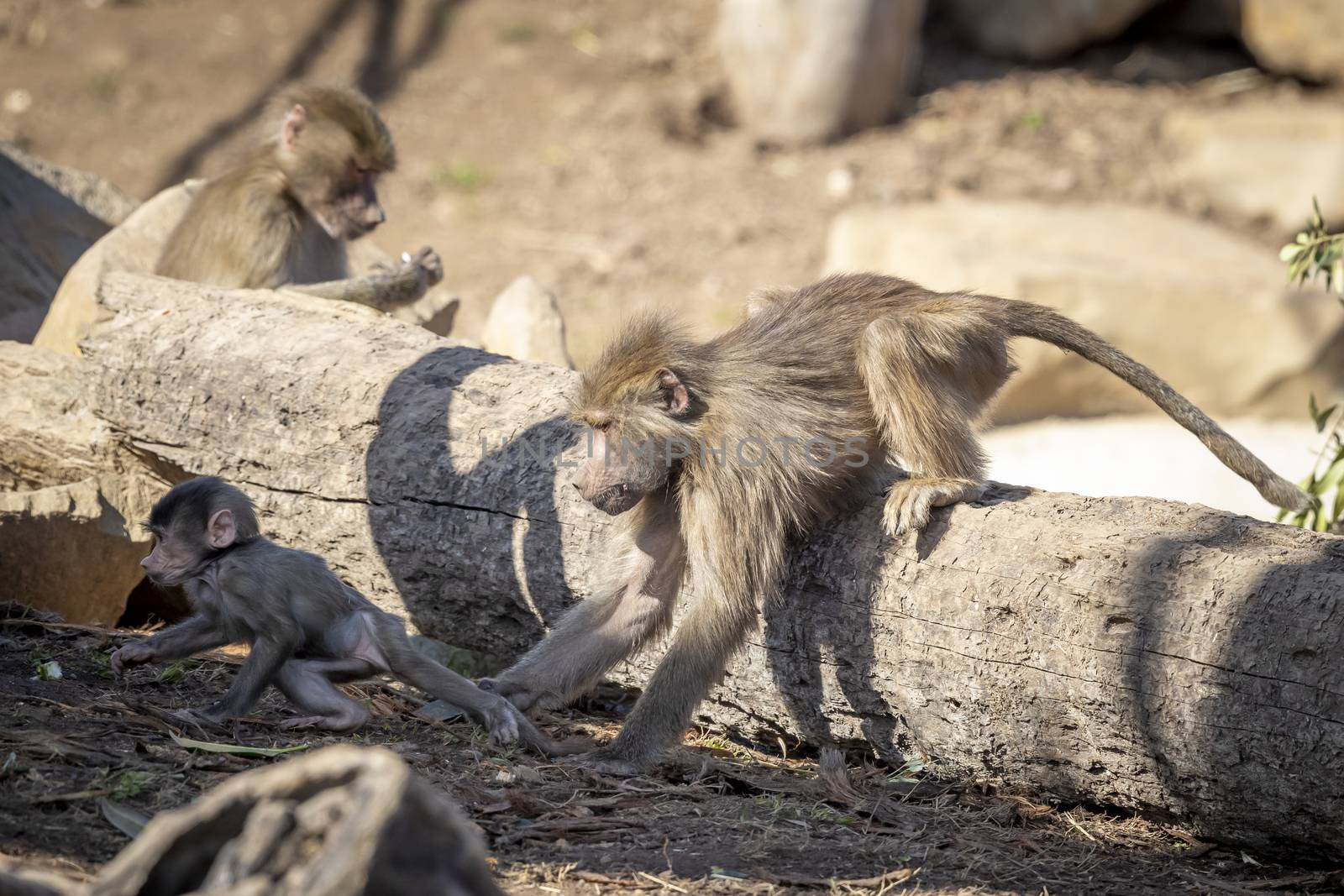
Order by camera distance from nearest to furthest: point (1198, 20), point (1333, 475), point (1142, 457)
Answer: point (1333, 475), point (1142, 457), point (1198, 20)

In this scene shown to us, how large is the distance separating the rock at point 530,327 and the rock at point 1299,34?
8848 millimetres

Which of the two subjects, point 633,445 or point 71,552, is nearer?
point 633,445

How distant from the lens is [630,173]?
39.0 feet

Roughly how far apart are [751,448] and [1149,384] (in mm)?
1490

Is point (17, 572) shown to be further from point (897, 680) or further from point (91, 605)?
point (897, 680)

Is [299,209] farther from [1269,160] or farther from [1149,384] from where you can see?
[1269,160]

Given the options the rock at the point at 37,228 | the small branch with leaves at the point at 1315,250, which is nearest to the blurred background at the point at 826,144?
the rock at the point at 37,228

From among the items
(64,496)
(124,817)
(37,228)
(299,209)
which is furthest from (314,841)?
(37,228)

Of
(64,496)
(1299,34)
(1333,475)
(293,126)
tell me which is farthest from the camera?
(1299,34)

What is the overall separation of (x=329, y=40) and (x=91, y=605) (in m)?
9.05

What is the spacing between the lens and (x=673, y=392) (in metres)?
4.07

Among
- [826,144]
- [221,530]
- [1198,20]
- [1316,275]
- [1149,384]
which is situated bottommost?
[221,530]

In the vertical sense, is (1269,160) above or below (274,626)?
above

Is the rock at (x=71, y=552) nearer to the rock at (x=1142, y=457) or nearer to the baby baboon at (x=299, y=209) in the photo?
the baby baboon at (x=299, y=209)
